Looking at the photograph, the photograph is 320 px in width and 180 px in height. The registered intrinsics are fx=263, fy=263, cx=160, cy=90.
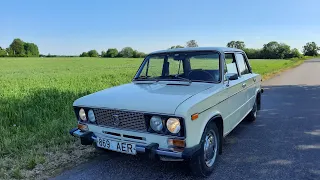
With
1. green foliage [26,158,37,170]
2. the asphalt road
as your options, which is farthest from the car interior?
green foliage [26,158,37,170]

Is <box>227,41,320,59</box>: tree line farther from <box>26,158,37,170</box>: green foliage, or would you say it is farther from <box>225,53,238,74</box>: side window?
<box>26,158,37,170</box>: green foliage

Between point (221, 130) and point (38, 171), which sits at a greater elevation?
point (221, 130)

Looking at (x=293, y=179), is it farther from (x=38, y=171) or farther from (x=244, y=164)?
(x=38, y=171)

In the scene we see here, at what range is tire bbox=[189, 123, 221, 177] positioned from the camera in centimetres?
310

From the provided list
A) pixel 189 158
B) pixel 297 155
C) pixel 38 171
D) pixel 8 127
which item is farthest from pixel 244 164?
pixel 8 127

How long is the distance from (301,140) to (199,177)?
2.47 m

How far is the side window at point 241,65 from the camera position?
196 inches

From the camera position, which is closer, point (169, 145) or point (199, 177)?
point (169, 145)

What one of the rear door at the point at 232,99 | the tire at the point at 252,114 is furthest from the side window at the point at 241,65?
the tire at the point at 252,114

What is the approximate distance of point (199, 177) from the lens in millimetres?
3332

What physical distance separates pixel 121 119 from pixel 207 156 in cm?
123

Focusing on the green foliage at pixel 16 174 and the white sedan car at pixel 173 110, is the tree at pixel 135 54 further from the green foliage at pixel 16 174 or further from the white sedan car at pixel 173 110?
the green foliage at pixel 16 174

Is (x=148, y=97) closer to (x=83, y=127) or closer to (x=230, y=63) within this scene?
(x=83, y=127)

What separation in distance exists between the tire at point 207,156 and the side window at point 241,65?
6.04ft
